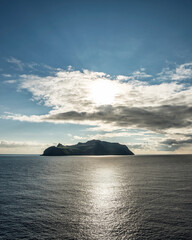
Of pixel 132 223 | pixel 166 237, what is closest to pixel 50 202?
pixel 132 223

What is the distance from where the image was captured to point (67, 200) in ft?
144

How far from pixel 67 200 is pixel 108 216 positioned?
14717mm

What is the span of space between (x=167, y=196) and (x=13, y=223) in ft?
124

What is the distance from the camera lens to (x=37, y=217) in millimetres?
32656

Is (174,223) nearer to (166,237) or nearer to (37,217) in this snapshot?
(166,237)

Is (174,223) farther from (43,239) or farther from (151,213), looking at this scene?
(43,239)

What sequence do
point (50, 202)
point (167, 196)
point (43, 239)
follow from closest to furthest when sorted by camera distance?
point (43, 239), point (50, 202), point (167, 196)

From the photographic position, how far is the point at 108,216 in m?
33.3

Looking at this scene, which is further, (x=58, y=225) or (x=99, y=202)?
(x=99, y=202)

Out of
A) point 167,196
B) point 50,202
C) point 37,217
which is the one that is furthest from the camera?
point 167,196

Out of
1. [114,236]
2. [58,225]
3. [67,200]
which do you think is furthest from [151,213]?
[67,200]

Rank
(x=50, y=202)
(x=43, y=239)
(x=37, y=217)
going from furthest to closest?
1. (x=50, y=202)
2. (x=37, y=217)
3. (x=43, y=239)

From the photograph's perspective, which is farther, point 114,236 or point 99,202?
point 99,202

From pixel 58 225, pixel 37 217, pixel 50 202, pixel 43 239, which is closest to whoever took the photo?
pixel 43 239
